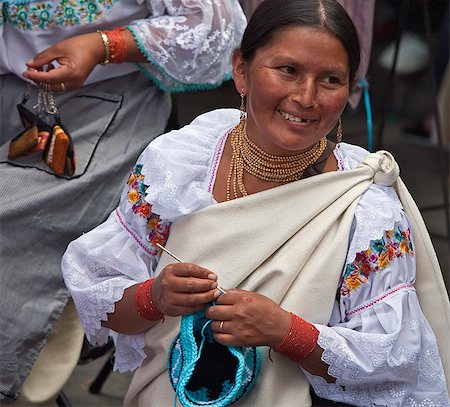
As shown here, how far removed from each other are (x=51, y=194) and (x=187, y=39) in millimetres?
582

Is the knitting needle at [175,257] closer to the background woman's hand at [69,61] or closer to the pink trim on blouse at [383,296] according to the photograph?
the pink trim on blouse at [383,296]

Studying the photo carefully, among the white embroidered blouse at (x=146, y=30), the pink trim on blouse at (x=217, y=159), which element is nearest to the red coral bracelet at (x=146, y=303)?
the pink trim on blouse at (x=217, y=159)

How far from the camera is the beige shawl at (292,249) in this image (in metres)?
2.06

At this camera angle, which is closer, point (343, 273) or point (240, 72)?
point (343, 273)

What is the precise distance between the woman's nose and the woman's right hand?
40 cm

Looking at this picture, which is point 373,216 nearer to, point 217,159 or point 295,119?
point 295,119

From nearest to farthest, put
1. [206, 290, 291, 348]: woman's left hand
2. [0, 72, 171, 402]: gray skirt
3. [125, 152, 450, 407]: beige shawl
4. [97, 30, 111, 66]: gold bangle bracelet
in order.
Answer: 1. [206, 290, 291, 348]: woman's left hand
2. [125, 152, 450, 407]: beige shawl
3. [0, 72, 171, 402]: gray skirt
4. [97, 30, 111, 66]: gold bangle bracelet

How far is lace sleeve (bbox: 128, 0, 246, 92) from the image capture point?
273 centimetres

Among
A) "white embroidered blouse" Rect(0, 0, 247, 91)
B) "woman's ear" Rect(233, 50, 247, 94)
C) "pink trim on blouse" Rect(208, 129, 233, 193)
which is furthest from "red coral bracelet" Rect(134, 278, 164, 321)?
"white embroidered blouse" Rect(0, 0, 247, 91)

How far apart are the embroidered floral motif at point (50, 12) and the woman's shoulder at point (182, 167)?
0.60 m

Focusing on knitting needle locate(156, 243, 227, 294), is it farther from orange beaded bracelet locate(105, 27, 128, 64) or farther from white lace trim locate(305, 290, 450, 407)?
orange beaded bracelet locate(105, 27, 128, 64)

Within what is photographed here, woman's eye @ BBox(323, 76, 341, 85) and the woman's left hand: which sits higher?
woman's eye @ BBox(323, 76, 341, 85)

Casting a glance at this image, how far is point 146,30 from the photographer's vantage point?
8.93 ft

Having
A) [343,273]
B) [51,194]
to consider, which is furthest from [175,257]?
[51,194]
